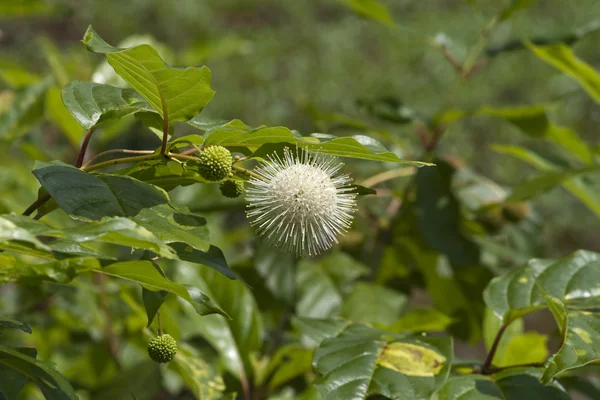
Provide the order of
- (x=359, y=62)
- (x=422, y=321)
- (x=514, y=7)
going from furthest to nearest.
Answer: (x=359, y=62)
(x=514, y=7)
(x=422, y=321)

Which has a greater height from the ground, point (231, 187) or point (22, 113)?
point (22, 113)

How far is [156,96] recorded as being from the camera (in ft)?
3.23

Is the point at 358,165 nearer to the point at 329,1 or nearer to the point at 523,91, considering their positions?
the point at 523,91

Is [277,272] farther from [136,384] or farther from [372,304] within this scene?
[136,384]

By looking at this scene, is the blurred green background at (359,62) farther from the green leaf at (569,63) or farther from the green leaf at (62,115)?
the green leaf at (569,63)

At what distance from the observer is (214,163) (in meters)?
0.97

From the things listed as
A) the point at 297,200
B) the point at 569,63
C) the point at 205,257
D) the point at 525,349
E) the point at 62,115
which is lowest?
the point at 525,349

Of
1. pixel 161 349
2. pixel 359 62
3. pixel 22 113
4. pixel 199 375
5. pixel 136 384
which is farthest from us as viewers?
pixel 359 62

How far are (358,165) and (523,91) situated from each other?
124 inches

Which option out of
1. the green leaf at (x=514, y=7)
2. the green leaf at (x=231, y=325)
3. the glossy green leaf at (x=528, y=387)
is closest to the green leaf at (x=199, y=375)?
the green leaf at (x=231, y=325)

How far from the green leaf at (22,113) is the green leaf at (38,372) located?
1075 millimetres

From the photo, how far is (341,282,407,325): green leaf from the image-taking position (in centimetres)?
175

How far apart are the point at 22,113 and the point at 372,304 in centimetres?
115

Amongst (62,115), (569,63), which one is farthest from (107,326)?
(569,63)
